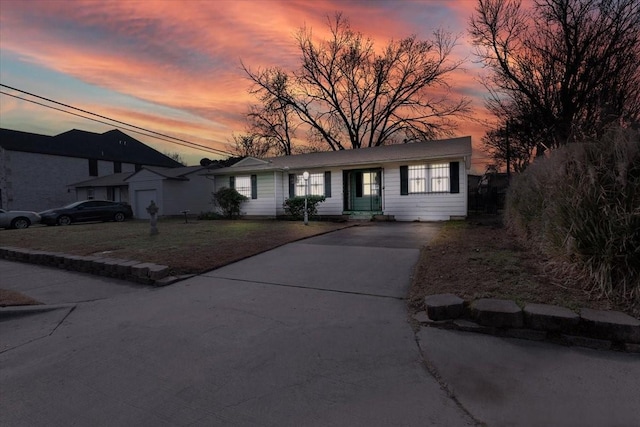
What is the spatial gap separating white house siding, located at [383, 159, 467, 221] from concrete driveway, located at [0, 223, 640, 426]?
1134 cm

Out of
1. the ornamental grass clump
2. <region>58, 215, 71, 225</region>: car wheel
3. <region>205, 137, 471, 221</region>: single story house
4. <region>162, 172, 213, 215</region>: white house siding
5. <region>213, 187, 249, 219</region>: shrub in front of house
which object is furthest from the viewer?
<region>162, 172, 213, 215</region>: white house siding

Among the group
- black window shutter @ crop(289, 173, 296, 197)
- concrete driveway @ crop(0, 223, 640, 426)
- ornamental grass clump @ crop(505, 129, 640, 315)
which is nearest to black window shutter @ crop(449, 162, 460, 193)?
black window shutter @ crop(289, 173, 296, 197)

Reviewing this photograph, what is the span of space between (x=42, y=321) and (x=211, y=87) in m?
14.3

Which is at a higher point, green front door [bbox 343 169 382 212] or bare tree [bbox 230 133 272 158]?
bare tree [bbox 230 133 272 158]

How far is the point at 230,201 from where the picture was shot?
19.6 metres

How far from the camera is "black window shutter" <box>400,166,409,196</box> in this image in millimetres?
16125

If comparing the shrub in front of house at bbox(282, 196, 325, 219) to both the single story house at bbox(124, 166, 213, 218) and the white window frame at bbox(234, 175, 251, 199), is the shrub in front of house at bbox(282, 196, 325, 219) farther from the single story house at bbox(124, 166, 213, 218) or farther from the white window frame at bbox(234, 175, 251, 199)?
the single story house at bbox(124, 166, 213, 218)

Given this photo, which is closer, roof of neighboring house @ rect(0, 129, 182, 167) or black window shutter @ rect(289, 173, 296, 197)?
black window shutter @ rect(289, 173, 296, 197)

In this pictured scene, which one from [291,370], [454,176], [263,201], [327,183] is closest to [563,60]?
[454,176]

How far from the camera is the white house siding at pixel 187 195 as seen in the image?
24125 millimetres

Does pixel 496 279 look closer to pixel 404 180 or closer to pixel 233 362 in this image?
pixel 233 362

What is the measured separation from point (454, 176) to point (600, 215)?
11279mm

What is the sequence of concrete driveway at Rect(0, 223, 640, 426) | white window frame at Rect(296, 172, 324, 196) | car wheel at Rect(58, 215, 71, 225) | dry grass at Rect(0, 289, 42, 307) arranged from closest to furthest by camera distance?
concrete driveway at Rect(0, 223, 640, 426) → dry grass at Rect(0, 289, 42, 307) → white window frame at Rect(296, 172, 324, 196) → car wheel at Rect(58, 215, 71, 225)

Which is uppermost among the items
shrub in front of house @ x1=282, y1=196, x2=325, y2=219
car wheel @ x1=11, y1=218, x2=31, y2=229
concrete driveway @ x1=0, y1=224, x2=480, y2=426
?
shrub in front of house @ x1=282, y1=196, x2=325, y2=219
